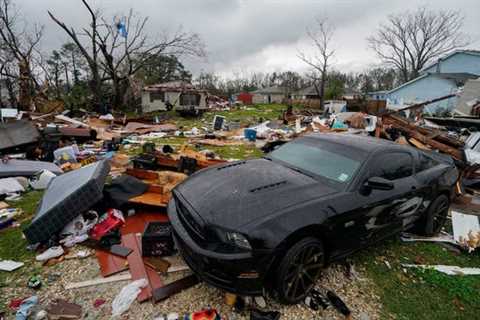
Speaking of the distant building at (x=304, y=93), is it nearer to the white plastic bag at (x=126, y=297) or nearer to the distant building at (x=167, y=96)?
the distant building at (x=167, y=96)

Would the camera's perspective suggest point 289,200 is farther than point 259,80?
No

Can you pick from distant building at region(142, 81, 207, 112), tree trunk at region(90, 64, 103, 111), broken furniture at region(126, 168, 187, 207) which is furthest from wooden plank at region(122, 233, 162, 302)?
distant building at region(142, 81, 207, 112)

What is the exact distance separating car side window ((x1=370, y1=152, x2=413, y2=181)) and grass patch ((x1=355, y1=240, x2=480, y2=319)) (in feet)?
3.55

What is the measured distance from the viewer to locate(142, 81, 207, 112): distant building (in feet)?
81.8

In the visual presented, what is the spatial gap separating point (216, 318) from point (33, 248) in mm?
2547

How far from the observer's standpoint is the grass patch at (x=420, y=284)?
7.79ft

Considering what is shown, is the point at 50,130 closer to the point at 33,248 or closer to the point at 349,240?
the point at 33,248

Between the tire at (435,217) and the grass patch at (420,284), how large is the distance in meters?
→ 0.25

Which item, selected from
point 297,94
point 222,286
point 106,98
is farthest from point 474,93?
point 297,94

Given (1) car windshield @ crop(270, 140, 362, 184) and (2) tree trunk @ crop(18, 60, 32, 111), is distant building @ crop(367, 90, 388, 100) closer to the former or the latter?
(1) car windshield @ crop(270, 140, 362, 184)

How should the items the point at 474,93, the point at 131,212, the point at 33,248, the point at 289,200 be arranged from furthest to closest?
1. the point at 474,93
2. the point at 131,212
3. the point at 33,248
4. the point at 289,200

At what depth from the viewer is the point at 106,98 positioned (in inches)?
862

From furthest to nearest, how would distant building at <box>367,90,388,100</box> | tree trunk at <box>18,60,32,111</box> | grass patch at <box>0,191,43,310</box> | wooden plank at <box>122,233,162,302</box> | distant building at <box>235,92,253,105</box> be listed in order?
distant building at <box>235,92,253,105</box>, distant building at <box>367,90,388,100</box>, tree trunk at <box>18,60,32,111</box>, grass patch at <box>0,191,43,310</box>, wooden plank at <box>122,233,162,302</box>

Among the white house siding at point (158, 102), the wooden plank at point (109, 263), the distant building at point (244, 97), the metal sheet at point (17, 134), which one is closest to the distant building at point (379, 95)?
the white house siding at point (158, 102)
